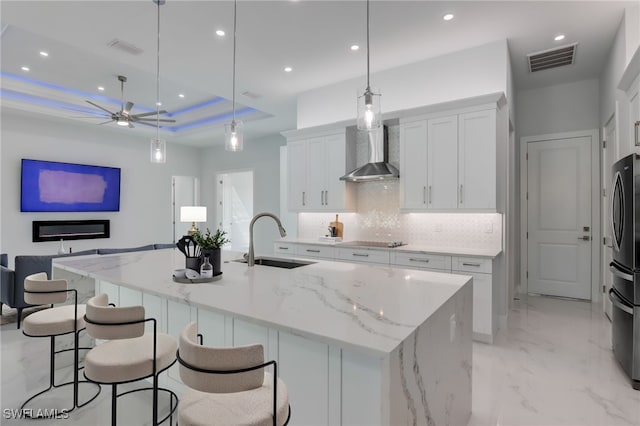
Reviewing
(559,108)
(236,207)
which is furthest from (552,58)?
(236,207)

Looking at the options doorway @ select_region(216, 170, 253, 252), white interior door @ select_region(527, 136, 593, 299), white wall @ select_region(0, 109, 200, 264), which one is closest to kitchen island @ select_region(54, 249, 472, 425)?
white interior door @ select_region(527, 136, 593, 299)

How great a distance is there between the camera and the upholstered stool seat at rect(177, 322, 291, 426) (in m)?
1.16

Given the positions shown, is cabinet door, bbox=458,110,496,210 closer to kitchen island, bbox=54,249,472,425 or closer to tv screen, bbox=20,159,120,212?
kitchen island, bbox=54,249,472,425

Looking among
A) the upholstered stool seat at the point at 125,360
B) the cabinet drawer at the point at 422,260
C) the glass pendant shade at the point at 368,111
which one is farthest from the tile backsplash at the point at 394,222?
the upholstered stool seat at the point at 125,360

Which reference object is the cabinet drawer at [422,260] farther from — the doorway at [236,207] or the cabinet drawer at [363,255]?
the doorway at [236,207]

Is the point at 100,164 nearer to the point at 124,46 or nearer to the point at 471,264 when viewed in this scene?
the point at 124,46

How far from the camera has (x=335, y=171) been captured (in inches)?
186

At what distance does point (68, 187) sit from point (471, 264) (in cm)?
717

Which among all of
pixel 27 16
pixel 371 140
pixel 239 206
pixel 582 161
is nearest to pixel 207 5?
pixel 27 16

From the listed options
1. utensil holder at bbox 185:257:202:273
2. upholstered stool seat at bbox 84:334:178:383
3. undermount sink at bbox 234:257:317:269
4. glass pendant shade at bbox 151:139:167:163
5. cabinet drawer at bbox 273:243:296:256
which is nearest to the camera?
upholstered stool seat at bbox 84:334:178:383

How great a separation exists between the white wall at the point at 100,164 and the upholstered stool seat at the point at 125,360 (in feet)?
19.3

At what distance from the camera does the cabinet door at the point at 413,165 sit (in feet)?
13.3

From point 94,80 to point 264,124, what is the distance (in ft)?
9.30

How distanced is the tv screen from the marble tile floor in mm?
3198
